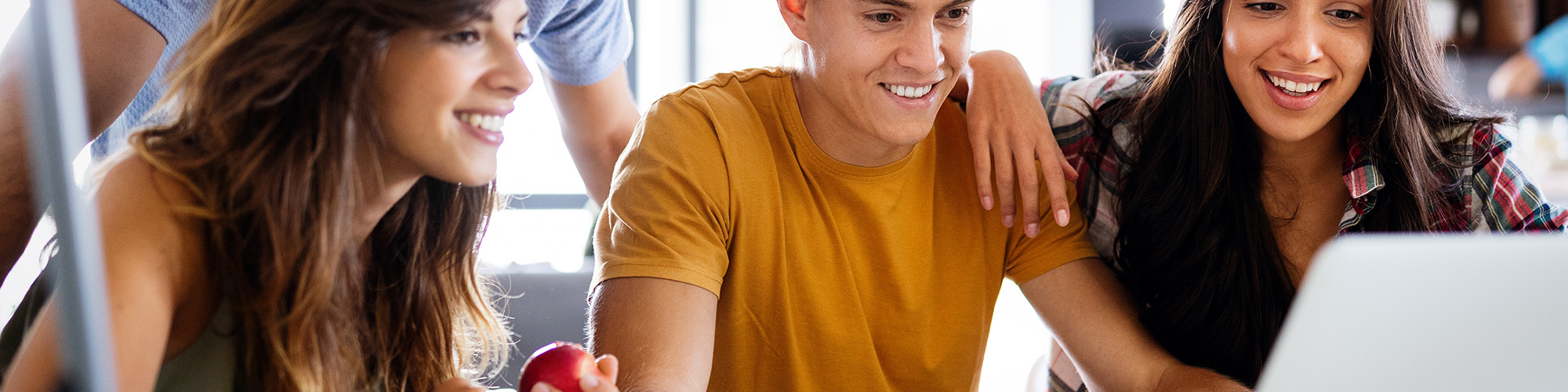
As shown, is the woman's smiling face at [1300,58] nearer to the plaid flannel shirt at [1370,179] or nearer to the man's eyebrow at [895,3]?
the plaid flannel shirt at [1370,179]

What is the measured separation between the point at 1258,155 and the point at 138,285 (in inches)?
50.2

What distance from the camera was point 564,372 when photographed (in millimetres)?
842

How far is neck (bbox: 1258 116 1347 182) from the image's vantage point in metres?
1.42

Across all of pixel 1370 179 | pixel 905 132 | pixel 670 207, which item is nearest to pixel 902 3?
pixel 905 132

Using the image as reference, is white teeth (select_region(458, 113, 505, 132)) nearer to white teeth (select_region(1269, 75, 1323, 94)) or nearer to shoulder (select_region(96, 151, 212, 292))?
shoulder (select_region(96, 151, 212, 292))

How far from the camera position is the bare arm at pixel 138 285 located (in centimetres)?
A: 75

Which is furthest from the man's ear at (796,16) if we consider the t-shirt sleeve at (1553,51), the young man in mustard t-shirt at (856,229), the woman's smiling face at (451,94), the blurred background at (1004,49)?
the t-shirt sleeve at (1553,51)

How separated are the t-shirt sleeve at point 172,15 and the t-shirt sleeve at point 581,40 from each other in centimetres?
43

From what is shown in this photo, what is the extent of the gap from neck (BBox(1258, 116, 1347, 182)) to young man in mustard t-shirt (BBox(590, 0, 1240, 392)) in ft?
1.01

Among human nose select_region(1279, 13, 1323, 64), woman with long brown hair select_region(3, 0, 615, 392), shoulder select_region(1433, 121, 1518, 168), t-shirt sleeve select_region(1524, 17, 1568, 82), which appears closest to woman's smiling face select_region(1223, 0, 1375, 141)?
human nose select_region(1279, 13, 1323, 64)

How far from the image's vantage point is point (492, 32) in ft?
3.07

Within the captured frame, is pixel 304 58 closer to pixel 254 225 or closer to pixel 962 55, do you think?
pixel 254 225

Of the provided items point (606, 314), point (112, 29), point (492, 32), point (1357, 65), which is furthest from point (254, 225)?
point (1357, 65)

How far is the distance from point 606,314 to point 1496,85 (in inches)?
160
